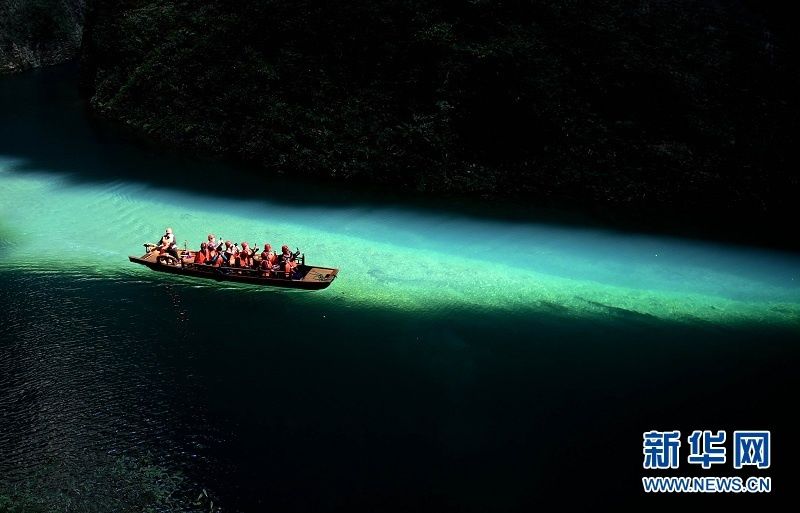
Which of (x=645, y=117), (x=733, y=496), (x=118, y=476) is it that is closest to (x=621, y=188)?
(x=645, y=117)

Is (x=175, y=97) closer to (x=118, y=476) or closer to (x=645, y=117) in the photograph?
(x=645, y=117)

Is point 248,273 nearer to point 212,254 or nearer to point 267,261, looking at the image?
point 267,261

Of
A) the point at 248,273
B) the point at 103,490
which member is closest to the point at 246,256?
the point at 248,273

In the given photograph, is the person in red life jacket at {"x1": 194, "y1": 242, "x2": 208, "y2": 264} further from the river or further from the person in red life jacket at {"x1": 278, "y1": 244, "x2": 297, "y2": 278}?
the person in red life jacket at {"x1": 278, "y1": 244, "x2": 297, "y2": 278}

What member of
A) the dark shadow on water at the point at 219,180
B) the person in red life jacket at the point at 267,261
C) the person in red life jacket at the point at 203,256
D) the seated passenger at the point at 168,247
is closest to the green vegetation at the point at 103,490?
the person in red life jacket at the point at 267,261

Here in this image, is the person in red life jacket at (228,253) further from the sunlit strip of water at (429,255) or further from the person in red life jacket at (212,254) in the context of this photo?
the sunlit strip of water at (429,255)

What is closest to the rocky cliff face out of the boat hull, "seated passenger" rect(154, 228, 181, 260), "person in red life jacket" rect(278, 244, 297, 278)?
"seated passenger" rect(154, 228, 181, 260)
